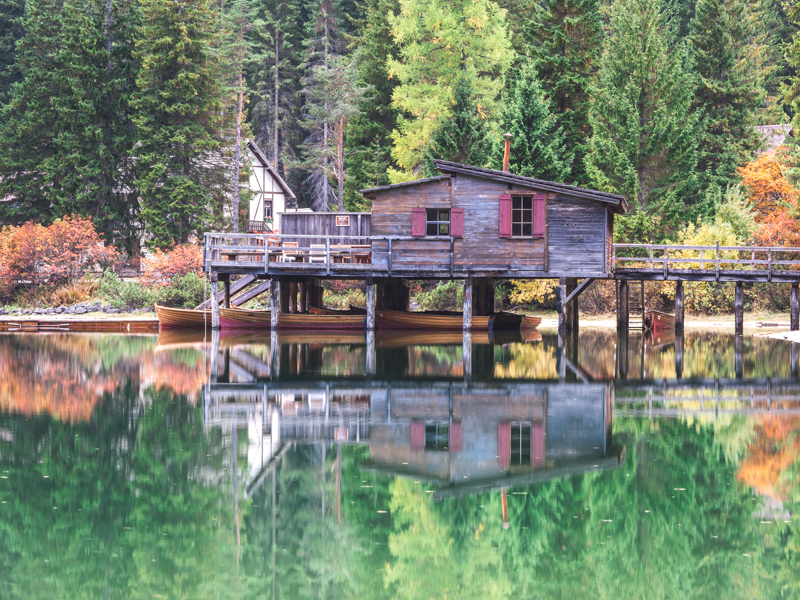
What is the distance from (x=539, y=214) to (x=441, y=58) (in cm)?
1989

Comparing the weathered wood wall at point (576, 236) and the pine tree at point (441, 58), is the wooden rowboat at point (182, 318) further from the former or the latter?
the pine tree at point (441, 58)

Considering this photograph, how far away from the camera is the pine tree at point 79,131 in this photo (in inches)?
1997

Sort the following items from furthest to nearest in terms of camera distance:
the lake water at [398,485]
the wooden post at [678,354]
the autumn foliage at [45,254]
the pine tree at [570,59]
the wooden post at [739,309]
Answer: the pine tree at [570,59] → the autumn foliage at [45,254] → the wooden post at [739,309] → the wooden post at [678,354] → the lake water at [398,485]

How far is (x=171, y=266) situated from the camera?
4369 cm

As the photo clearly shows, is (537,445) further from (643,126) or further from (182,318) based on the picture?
(643,126)

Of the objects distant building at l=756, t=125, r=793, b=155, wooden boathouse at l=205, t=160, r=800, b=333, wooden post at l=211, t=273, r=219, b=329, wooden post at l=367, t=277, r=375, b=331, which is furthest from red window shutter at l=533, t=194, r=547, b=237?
distant building at l=756, t=125, r=793, b=155

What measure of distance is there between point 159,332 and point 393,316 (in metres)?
9.14

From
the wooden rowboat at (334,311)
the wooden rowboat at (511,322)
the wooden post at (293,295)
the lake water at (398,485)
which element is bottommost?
the lake water at (398,485)

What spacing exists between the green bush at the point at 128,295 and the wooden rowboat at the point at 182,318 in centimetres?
544

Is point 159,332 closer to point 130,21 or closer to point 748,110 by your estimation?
point 130,21

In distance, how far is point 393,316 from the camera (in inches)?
1444

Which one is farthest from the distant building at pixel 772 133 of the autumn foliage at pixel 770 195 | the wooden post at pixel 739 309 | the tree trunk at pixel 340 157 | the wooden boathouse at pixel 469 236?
the tree trunk at pixel 340 157

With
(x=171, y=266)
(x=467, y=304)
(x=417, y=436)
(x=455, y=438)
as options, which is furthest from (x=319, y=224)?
(x=455, y=438)

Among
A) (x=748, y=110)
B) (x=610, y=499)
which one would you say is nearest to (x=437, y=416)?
(x=610, y=499)
